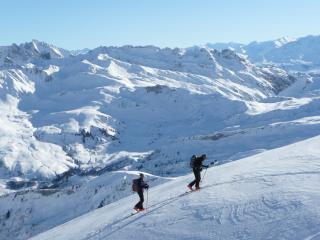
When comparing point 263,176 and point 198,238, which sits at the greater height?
point 263,176

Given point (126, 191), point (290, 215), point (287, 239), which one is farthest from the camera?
point (126, 191)

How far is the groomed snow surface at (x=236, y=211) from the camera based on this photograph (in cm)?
3036

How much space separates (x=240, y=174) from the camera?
1761 inches

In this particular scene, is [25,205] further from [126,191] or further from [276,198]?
[276,198]

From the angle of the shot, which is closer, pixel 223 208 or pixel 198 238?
pixel 198 238

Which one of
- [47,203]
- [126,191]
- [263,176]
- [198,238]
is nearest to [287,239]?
[198,238]

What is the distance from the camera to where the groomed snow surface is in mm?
30359

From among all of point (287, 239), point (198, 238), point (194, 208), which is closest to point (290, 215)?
point (287, 239)

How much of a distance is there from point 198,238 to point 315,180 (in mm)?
10189

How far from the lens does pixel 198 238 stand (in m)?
31.4

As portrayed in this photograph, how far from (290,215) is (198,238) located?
16.9 ft

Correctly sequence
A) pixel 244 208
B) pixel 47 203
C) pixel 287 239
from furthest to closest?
pixel 47 203 < pixel 244 208 < pixel 287 239

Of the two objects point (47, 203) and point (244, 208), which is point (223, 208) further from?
point (47, 203)

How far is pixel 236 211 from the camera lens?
111 ft
